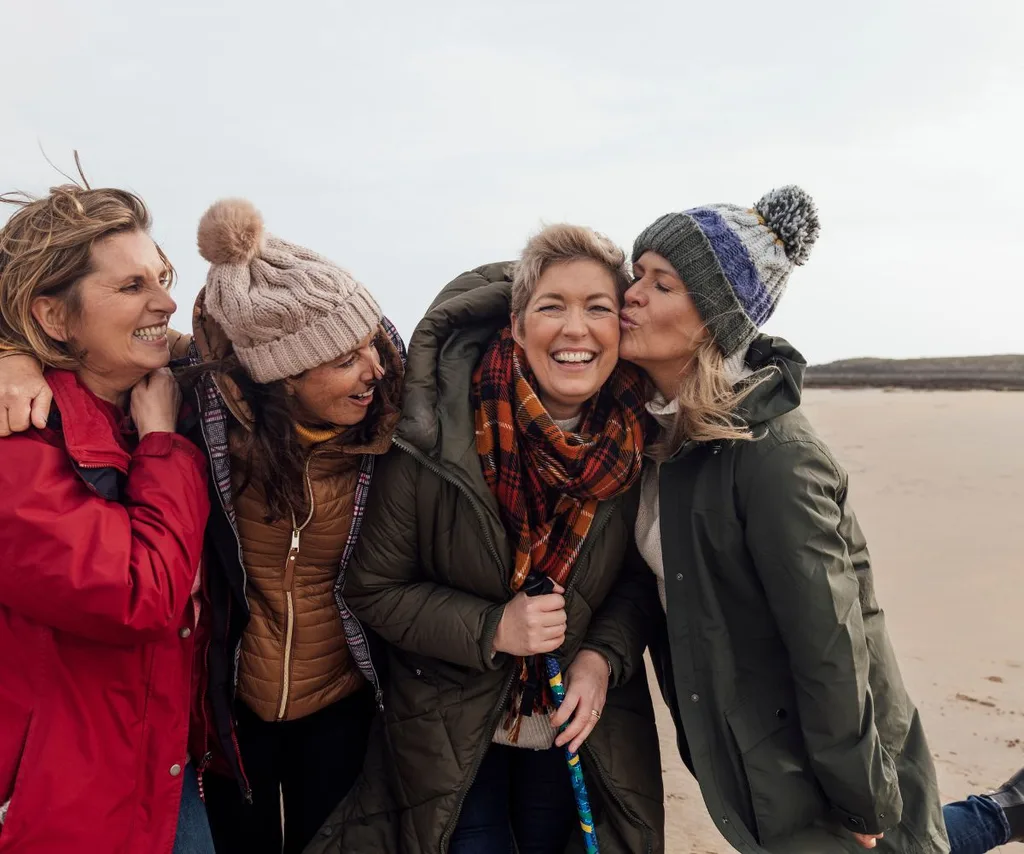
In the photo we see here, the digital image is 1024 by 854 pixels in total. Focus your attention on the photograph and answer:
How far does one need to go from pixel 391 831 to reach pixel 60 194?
215 centimetres

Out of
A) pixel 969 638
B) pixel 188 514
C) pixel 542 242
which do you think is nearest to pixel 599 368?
pixel 542 242

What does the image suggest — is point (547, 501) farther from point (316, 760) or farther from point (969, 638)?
point (969, 638)

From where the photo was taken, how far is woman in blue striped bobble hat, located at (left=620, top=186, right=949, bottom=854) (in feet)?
6.88

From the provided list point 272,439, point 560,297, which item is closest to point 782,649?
point 560,297

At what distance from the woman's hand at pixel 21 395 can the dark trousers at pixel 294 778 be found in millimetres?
1291

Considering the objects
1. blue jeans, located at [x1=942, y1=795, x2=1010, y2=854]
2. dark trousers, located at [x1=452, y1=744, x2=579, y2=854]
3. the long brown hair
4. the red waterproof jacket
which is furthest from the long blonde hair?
blue jeans, located at [x1=942, y1=795, x2=1010, y2=854]

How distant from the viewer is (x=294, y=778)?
105 inches

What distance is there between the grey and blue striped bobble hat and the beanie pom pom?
1.17 meters

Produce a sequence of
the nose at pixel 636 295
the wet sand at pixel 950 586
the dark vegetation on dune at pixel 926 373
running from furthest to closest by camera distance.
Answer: the dark vegetation on dune at pixel 926 373 < the wet sand at pixel 950 586 < the nose at pixel 636 295

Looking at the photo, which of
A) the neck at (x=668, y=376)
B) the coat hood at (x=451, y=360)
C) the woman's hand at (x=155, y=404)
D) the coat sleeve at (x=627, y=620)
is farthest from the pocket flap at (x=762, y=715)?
the woman's hand at (x=155, y=404)

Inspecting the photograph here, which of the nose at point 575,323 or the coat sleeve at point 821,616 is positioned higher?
the nose at point 575,323

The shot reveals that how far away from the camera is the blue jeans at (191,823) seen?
227 cm

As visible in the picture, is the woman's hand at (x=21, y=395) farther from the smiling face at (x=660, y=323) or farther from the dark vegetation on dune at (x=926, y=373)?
the dark vegetation on dune at (x=926, y=373)

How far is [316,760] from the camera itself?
8.70 ft
